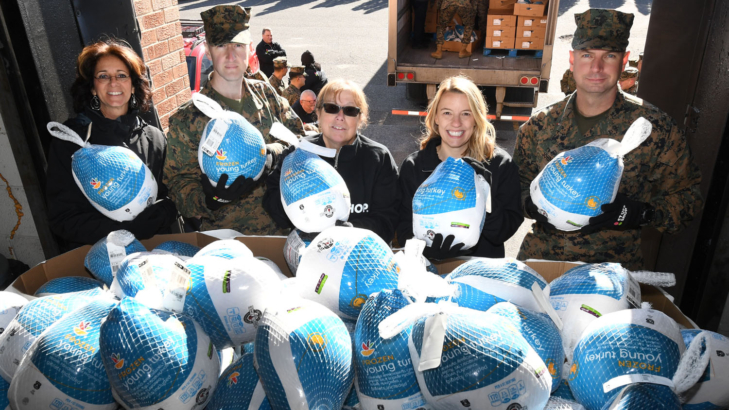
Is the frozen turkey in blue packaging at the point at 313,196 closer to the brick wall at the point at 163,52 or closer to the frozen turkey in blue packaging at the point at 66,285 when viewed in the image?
the frozen turkey in blue packaging at the point at 66,285

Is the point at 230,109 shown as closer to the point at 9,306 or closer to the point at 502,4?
the point at 9,306

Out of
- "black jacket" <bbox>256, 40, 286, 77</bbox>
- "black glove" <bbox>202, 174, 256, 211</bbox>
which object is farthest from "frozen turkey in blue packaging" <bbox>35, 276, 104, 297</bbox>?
"black jacket" <bbox>256, 40, 286, 77</bbox>

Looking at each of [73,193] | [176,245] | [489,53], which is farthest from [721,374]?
[489,53]

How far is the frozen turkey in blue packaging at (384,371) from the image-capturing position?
5.40 ft

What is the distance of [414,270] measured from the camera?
1.90m

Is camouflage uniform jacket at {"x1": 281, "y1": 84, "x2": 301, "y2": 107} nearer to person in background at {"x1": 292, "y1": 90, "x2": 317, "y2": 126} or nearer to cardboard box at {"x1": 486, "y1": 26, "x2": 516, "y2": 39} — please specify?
person in background at {"x1": 292, "y1": 90, "x2": 317, "y2": 126}

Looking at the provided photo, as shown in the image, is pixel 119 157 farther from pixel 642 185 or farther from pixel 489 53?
pixel 489 53

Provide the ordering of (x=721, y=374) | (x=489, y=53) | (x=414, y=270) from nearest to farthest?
(x=721, y=374), (x=414, y=270), (x=489, y=53)

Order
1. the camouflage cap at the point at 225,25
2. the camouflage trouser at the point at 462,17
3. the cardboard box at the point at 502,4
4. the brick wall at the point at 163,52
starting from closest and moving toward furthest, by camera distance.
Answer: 1. the camouflage cap at the point at 225,25
2. the brick wall at the point at 163,52
3. the cardboard box at the point at 502,4
4. the camouflage trouser at the point at 462,17

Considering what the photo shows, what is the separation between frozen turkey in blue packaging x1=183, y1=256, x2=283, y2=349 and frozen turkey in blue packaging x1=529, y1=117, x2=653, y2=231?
4.45ft

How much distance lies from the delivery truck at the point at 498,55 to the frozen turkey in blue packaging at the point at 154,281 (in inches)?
283

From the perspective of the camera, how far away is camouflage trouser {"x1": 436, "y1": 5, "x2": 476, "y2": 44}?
9.16 meters

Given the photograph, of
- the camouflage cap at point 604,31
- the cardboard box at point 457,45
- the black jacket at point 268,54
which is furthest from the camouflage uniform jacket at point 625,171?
the black jacket at point 268,54

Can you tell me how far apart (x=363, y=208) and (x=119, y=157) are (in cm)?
133
